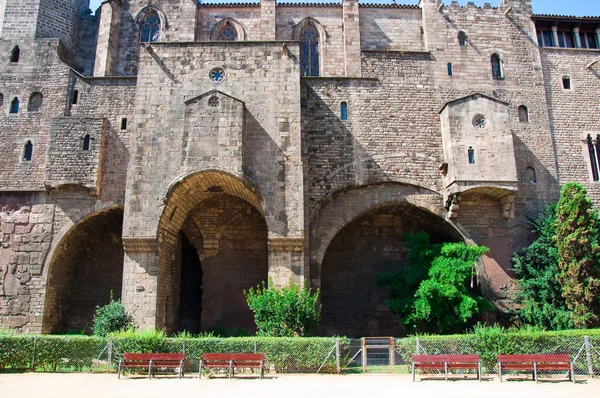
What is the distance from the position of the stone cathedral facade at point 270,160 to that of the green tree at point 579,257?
209cm

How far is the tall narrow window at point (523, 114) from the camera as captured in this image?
2162 centimetres

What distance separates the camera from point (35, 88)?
70.0 feet

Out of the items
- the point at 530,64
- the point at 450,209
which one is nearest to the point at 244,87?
the point at 450,209

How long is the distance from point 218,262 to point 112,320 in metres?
5.77

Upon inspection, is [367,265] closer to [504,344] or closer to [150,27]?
[504,344]

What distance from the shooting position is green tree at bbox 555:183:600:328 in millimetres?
17141

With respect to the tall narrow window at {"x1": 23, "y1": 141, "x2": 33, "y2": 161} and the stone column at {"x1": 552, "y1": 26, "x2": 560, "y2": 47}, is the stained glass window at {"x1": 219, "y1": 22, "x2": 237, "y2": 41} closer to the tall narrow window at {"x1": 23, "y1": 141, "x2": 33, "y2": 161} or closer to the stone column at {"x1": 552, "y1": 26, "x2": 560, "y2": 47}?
the tall narrow window at {"x1": 23, "y1": 141, "x2": 33, "y2": 161}

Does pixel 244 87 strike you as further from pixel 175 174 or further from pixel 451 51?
pixel 451 51

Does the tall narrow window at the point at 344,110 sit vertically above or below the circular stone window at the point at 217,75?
below

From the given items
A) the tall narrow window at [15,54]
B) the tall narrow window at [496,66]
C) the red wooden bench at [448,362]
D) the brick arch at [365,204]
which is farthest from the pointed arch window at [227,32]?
the red wooden bench at [448,362]

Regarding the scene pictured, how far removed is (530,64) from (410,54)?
17.9ft

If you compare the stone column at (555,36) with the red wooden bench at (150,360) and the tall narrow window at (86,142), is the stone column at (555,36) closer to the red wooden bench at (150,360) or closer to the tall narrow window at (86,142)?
the tall narrow window at (86,142)

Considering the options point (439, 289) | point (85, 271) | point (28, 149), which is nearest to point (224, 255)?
point (85, 271)

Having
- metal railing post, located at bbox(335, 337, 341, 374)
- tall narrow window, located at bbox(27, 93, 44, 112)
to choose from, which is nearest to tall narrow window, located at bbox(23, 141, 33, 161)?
tall narrow window, located at bbox(27, 93, 44, 112)
